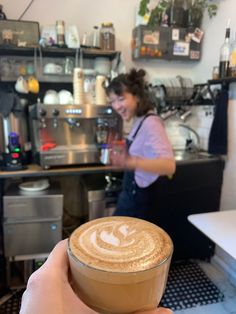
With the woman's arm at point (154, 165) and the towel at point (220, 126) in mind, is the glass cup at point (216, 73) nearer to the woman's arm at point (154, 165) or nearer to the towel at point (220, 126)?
the towel at point (220, 126)

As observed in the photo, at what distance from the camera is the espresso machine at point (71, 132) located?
187 cm

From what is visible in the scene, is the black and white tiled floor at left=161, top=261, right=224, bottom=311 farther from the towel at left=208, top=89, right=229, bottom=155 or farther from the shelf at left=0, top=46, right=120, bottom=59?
the shelf at left=0, top=46, right=120, bottom=59

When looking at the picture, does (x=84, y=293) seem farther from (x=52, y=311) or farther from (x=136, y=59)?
(x=136, y=59)

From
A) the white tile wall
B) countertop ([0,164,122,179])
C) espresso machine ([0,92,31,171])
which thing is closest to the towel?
the white tile wall

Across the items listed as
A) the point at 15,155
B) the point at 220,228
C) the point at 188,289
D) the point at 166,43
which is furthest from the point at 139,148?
the point at 166,43

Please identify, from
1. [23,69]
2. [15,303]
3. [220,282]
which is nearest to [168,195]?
[220,282]

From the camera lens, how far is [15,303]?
177cm

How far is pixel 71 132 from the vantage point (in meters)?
2.12

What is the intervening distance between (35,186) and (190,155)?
4.33 ft

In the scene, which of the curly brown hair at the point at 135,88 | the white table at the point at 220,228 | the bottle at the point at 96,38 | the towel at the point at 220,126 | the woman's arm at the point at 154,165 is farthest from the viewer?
the bottle at the point at 96,38

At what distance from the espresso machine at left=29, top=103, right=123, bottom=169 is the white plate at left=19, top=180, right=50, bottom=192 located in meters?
0.17

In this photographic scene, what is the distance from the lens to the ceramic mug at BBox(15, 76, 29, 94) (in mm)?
2021

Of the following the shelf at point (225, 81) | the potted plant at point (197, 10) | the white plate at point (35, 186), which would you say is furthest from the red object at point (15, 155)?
the potted plant at point (197, 10)

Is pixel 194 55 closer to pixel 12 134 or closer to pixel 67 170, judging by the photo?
pixel 67 170
